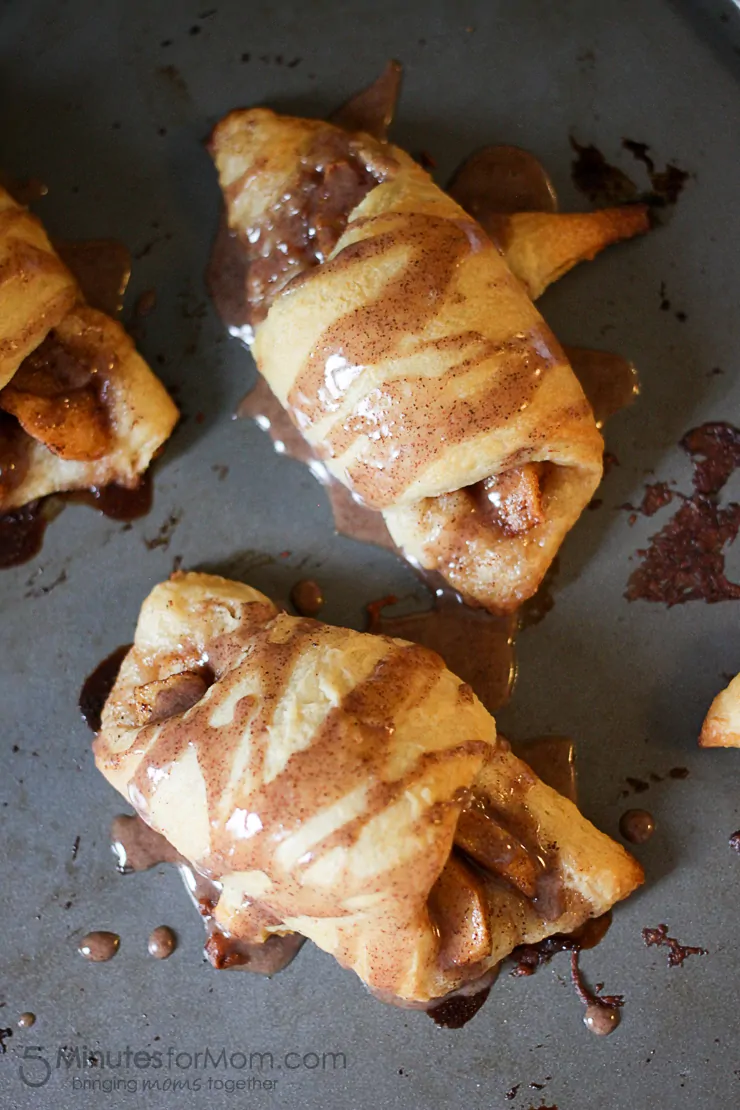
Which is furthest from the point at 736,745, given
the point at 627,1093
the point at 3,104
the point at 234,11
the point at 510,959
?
the point at 3,104

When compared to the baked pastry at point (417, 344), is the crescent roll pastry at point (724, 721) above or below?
below

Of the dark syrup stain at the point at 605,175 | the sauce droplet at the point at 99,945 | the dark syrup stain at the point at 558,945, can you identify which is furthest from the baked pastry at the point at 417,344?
the sauce droplet at the point at 99,945

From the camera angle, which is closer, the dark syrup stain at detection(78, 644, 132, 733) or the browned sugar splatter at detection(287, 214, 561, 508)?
the browned sugar splatter at detection(287, 214, 561, 508)

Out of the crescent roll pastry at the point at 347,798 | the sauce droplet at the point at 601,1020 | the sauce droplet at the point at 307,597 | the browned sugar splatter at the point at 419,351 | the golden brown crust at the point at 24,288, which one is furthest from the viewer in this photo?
the sauce droplet at the point at 307,597

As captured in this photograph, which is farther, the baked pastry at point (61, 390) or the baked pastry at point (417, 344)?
the baked pastry at point (61, 390)

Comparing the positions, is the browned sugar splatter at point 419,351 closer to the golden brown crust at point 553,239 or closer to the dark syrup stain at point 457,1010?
the golden brown crust at point 553,239

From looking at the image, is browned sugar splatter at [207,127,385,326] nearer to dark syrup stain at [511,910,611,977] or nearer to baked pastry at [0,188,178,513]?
baked pastry at [0,188,178,513]

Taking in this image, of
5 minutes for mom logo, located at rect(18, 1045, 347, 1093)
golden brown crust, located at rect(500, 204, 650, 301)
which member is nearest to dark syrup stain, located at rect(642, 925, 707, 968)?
5 minutes for mom logo, located at rect(18, 1045, 347, 1093)
